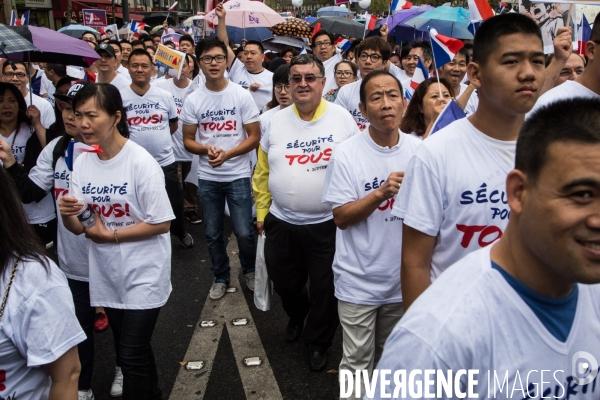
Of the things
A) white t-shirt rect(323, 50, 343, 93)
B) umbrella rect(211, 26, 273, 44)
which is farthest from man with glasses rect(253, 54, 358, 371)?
umbrella rect(211, 26, 273, 44)

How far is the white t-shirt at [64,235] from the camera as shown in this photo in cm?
345

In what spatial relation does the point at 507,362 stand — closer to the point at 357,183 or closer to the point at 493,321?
the point at 493,321

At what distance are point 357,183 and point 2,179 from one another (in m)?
1.78

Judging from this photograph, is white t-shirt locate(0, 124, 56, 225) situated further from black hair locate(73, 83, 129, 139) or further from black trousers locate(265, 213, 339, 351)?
black trousers locate(265, 213, 339, 351)

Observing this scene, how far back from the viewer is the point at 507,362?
131 centimetres

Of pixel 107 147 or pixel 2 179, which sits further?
pixel 107 147

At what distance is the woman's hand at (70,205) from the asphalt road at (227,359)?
1.36 m

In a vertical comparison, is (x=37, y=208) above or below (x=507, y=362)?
below

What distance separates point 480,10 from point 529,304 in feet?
9.65

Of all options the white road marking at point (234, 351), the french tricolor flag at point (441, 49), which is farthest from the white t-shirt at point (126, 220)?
the french tricolor flag at point (441, 49)

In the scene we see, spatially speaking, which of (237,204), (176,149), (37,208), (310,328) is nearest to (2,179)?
(310,328)

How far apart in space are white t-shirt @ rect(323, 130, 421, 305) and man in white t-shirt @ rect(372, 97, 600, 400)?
5.63ft

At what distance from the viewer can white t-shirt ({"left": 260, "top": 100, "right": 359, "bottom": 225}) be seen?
12.5ft

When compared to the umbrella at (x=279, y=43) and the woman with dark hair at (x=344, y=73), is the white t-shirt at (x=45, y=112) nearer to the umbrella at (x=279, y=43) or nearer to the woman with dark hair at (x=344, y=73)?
the woman with dark hair at (x=344, y=73)
